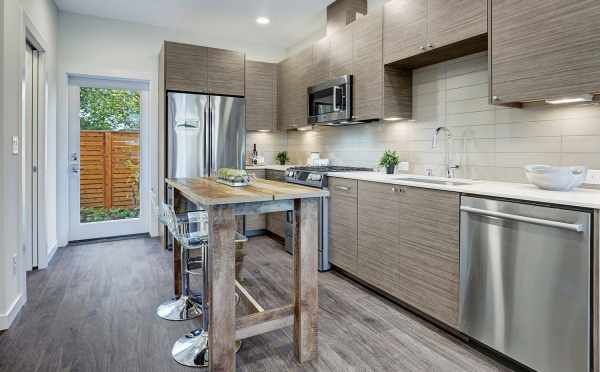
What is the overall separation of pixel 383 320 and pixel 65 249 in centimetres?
373

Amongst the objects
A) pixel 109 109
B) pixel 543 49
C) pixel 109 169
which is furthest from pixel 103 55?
pixel 543 49

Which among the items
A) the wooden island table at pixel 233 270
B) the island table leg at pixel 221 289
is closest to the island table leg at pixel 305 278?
the wooden island table at pixel 233 270

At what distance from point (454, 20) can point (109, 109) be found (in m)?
4.09

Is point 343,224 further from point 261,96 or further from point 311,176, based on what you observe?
point 261,96

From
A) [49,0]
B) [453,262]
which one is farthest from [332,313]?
[49,0]

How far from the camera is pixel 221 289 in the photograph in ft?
5.80

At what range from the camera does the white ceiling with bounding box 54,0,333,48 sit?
3.94m

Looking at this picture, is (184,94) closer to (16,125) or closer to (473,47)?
(16,125)

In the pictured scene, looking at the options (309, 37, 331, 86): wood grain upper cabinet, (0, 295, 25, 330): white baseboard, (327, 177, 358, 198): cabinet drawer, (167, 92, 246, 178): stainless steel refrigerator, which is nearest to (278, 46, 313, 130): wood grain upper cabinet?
(309, 37, 331, 86): wood grain upper cabinet

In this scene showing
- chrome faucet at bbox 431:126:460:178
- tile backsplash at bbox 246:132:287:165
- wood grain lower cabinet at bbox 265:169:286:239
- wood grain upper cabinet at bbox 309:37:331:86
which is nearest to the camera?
chrome faucet at bbox 431:126:460:178

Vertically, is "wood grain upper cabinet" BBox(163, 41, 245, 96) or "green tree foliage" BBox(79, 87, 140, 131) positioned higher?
"wood grain upper cabinet" BBox(163, 41, 245, 96)

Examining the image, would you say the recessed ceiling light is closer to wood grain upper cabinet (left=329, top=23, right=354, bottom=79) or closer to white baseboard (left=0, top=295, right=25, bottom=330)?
wood grain upper cabinet (left=329, top=23, right=354, bottom=79)

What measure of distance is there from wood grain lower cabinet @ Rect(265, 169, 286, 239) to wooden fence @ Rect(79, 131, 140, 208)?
5.89ft

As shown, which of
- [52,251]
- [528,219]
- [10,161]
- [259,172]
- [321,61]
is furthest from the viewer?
[259,172]
